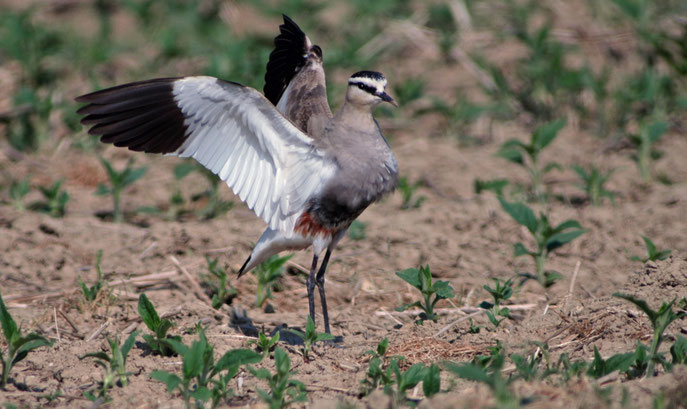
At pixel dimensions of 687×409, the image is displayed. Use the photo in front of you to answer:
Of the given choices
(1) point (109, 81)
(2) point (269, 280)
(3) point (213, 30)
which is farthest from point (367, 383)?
(3) point (213, 30)

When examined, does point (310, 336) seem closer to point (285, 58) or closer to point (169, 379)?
point (169, 379)

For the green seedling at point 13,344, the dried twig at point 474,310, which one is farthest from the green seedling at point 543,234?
the green seedling at point 13,344

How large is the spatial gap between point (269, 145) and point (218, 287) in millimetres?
1060

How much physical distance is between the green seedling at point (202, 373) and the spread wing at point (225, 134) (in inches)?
52.2

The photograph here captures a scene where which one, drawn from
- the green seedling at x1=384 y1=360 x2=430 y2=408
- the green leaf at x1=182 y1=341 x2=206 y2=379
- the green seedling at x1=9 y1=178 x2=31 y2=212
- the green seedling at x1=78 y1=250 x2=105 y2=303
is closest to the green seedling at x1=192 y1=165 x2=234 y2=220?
the green seedling at x1=9 y1=178 x2=31 y2=212

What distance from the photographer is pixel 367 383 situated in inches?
146

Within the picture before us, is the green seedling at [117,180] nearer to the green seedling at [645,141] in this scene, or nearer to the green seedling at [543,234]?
the green seedling at [543,234]

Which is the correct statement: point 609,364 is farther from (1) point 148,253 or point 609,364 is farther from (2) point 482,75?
(2) point 482,75

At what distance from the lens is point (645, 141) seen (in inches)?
259

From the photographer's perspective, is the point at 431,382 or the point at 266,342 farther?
the point at 266,342

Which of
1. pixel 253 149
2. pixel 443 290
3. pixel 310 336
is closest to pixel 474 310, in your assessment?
pixel 443 290

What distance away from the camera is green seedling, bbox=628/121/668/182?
6504mm

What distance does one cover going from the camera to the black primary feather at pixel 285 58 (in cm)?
554

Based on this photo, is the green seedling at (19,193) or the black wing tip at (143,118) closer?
the black wing tip at (143,118)
